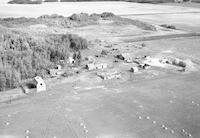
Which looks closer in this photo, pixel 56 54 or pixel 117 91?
pixel 117 91

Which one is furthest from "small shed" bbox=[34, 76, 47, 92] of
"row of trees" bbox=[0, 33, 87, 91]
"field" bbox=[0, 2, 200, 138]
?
"row of trees" bbox=[0, 33, 87, 91]

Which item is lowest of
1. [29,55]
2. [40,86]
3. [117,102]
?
[117,102]

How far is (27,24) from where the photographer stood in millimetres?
66750

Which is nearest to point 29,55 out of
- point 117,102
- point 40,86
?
point 40,86

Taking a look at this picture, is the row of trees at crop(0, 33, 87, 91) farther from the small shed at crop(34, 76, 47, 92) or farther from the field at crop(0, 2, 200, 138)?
the small shed at crop(34, 76, 47, 92)

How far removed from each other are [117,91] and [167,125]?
778 cm

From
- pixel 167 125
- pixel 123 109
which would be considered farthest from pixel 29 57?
pixel 167 125

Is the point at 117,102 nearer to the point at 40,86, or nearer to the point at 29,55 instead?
the point at 40,86

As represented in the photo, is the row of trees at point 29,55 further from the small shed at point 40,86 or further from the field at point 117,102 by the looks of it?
the small shed at point 40,86

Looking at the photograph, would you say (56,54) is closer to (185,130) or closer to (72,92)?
(72,92)

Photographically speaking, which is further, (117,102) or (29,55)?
(29,55)

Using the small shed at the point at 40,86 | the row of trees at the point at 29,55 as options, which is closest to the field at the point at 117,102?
the small shed at the point at 40,86

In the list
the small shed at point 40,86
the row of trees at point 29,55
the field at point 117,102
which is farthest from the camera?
the row of trees at point 29,55

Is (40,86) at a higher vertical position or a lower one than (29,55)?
lower
